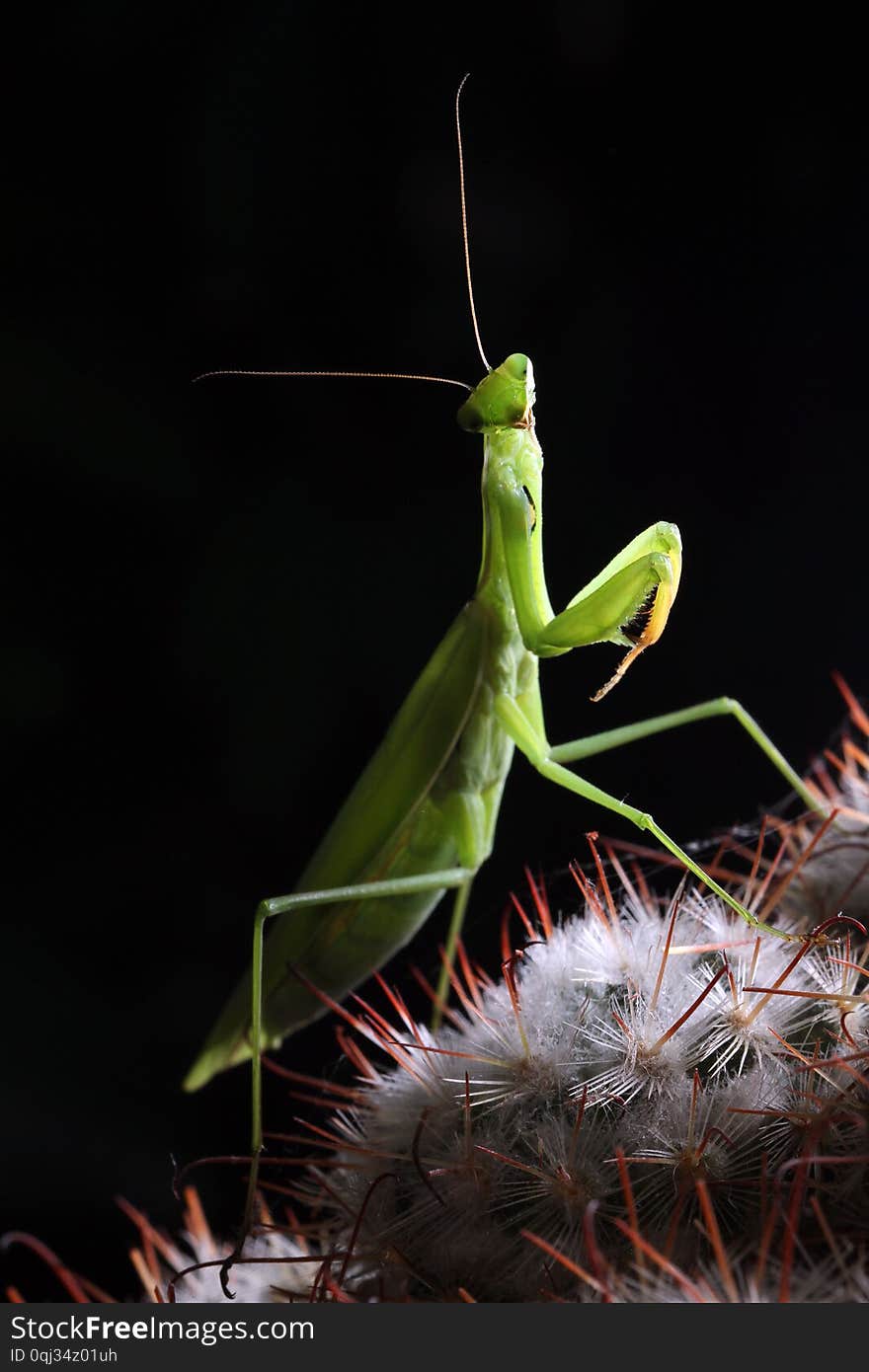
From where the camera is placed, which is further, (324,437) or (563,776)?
(324,437)

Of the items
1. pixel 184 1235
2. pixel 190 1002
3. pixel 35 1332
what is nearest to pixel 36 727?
pixel 190 1002

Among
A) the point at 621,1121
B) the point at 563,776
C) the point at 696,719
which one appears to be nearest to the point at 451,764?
the point at 563,776

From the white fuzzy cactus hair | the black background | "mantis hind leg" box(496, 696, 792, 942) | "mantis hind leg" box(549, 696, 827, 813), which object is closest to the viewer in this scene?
the white fuzzy cactus hair

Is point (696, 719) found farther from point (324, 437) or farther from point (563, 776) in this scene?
point (324, 437)

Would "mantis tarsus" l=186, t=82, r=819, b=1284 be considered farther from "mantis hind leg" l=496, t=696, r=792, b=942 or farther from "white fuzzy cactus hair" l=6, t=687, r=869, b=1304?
"white fuzzy cactus hair" l=6, t=687, r=869, b=1304

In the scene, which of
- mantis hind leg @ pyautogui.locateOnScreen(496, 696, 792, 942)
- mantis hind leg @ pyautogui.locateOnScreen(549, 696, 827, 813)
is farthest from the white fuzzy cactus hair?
mantis hind leg @ pyautogui.locateOnScreen(549, 696, 827, 813)

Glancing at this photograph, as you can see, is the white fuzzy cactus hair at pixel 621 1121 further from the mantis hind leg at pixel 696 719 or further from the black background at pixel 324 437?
the black background at pixel 324 437

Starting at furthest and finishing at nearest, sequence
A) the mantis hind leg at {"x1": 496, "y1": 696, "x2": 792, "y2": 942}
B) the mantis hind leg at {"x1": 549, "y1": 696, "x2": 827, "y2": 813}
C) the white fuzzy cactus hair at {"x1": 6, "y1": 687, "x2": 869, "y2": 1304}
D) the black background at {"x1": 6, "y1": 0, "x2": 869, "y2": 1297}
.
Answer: the black background at {"x1": 6, "y1": 0, "x2": 869, "y2": 1297} < the mantis hind leg at {"x1": 549, "y1": 696, "x2": 827, "y2": 813} < the mantis hind leg at {"x1": 496, "y1": 696, "x2": 792, "y2": 942} < the white fuzzy cactus hair at {"x1": 6, "y1": 687, "x2": 869, "y2": 1304}

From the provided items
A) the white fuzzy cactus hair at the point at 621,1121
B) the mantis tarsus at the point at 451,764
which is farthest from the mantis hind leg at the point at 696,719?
the white fuzzy cactus hair at the point at 621,1121

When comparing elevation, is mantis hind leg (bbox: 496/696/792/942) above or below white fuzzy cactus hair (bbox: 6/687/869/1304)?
above
